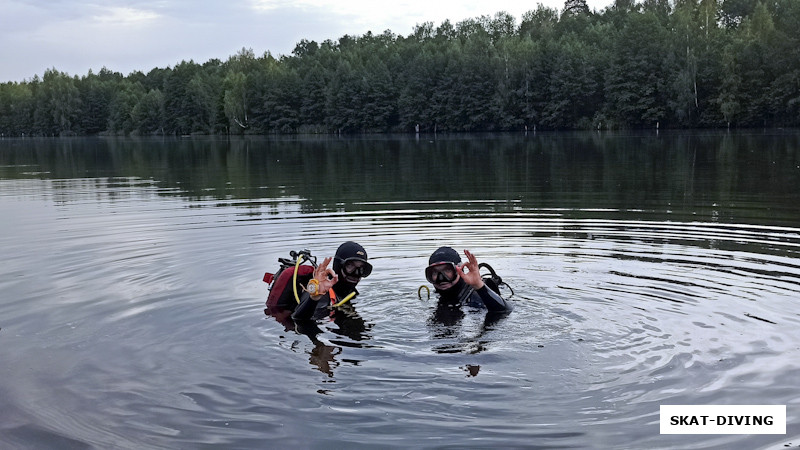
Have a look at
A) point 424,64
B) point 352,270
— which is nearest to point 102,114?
point 424,64

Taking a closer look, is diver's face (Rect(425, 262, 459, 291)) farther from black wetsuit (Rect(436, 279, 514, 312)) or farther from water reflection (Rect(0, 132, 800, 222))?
water reflection (Rect(0, 132, 800, 222))

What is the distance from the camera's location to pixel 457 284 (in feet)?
34.1

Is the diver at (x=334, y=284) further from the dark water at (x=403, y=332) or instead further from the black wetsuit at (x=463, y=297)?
the black wetsuit at (x=463, y=297)

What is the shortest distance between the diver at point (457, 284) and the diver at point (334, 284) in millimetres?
909

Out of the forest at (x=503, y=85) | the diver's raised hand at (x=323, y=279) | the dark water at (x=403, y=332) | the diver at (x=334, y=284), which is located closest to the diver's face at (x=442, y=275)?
the dark water at (x=403, y=332)

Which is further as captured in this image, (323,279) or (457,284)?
(457,284)

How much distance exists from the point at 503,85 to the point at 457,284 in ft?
287

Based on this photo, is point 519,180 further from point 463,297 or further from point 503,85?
point 503,85

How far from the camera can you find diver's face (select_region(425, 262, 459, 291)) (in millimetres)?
9914

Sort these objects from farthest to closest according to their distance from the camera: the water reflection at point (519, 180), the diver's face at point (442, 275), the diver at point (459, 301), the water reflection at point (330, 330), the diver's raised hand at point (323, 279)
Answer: the water reflection at point (519, 180) → the diver's face at point (442, 275) → the diver's raised hand at point (323, 279) → the diver at point (459, 301) → the water reflection at point (330, 330)

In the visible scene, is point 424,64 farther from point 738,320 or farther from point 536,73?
point 738,320

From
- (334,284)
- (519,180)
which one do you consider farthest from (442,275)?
(519,180)

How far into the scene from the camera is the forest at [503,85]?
7688cm

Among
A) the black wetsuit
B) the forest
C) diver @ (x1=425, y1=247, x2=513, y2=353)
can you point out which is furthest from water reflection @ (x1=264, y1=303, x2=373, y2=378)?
the forest
